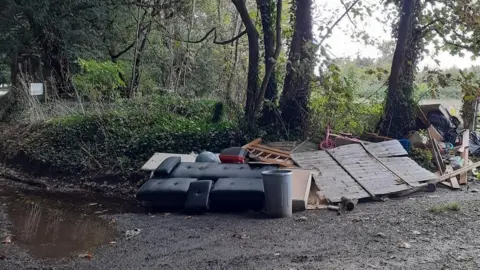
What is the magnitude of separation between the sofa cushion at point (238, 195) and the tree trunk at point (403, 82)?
15.3 ft

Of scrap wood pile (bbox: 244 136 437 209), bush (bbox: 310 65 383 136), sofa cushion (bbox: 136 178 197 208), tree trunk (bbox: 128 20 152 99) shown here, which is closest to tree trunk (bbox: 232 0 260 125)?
bush (bbox: 310 65 383 136)

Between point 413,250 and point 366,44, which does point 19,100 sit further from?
point 413,250

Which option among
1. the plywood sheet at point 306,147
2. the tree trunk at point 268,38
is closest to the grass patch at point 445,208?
the plywood sheet at point 306,147

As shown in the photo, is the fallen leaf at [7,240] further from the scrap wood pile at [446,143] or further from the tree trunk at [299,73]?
the scrap wood pile at [446,143]

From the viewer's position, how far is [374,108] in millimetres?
10633

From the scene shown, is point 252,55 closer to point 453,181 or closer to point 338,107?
point 338,107

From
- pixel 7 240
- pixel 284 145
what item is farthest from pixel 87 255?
pixel 284 145

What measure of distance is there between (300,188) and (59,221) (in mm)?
3626

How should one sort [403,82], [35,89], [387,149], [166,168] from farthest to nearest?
[35,89] < [403,82] < [387,149] < [166,168]

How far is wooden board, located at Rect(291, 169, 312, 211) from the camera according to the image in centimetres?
682

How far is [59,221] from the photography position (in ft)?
22.6

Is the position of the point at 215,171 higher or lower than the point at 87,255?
higher

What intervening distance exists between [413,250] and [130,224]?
3709 mm


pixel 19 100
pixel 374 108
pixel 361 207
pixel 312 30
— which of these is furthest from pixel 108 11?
pixel 361 207
